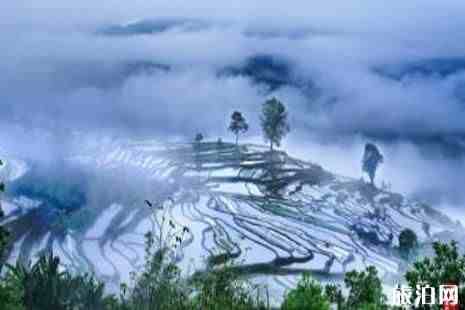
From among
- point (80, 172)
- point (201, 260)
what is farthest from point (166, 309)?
point (80, 172)

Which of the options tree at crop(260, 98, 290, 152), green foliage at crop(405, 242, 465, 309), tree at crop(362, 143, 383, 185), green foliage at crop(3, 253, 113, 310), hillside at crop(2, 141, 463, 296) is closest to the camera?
green foliage at crop(405, 242, 465, 309)

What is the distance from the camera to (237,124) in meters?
53.0

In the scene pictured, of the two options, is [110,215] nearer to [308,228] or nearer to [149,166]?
[149,166]

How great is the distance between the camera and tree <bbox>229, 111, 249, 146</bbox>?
53.0 m

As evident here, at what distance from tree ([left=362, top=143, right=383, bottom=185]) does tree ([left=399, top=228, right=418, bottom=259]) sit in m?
4.06

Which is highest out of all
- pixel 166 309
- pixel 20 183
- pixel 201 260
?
pixel 20 183

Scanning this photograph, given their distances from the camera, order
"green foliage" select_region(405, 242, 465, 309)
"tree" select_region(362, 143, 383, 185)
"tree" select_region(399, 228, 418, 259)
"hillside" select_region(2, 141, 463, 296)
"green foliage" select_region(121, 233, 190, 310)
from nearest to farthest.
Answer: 1. "green foliage" select_region(405, 242, 465, 309)
2. "green foliage" select_region(121, 233, 190, 310)
3. "hillside" select_region(2, 141, 463, 296)
4. "tree" select_region(399, 228, 418, 259)
5. "tree" select_region(362, 143, 383, 185)

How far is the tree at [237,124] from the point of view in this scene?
5300cm

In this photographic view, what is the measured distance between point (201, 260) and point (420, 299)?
2872cm

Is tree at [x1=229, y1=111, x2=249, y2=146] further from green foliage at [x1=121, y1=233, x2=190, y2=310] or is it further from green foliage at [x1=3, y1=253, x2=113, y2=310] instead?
green foliage at [x1=121, y1=233, x2=190, y2=310]

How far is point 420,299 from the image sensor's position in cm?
1573

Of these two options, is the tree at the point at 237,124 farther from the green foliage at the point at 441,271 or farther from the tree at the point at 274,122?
the green foliage at the point at 441,271

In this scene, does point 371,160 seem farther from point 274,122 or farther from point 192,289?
point 192,289

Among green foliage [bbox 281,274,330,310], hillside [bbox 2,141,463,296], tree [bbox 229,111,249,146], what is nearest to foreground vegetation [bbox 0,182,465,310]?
green foliage [bbox 281,274,330,310]
